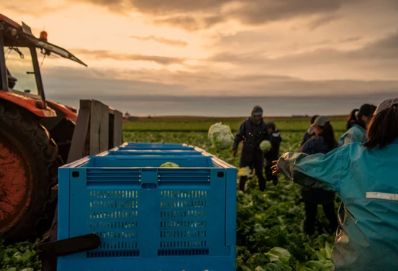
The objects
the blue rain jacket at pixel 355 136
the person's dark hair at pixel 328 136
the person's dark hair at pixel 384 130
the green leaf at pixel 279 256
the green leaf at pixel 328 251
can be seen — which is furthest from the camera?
the person's dark hair at pixel 328 136

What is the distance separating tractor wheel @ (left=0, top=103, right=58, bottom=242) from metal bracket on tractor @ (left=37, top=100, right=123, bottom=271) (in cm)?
54

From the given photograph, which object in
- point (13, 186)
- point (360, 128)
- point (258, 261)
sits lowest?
point (258, 261)

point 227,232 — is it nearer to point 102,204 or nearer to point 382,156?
point 102,204

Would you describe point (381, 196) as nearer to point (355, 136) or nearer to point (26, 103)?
point (355, 136)

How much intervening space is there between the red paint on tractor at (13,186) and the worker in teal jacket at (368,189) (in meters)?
3.17

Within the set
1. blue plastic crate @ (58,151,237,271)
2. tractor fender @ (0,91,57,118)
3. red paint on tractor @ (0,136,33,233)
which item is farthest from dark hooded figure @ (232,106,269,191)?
blue plastic crate @ (58,151,237,271)

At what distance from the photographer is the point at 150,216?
2.77 metres

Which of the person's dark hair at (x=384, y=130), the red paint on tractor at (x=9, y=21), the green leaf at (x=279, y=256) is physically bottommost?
the green leaf at (x=279, y=256)

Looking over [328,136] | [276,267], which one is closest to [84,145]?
[276,267]

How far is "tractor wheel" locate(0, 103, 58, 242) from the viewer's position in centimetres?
442

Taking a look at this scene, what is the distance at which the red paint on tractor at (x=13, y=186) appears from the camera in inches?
174

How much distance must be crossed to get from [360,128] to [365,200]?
3.30m

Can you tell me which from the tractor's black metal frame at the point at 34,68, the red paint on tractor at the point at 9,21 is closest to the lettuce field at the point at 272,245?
the tractor's black metal frame at the point at 34,68

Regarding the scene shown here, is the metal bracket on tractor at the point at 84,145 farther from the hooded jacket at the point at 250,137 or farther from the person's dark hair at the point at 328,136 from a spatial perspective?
the person's dark hair at the point at 328,136
